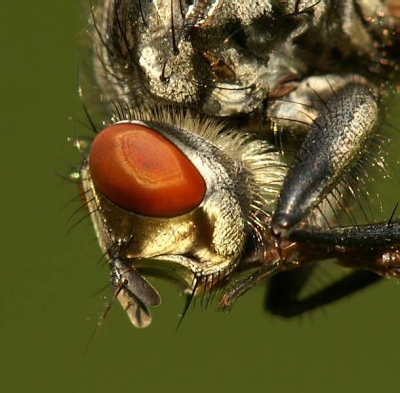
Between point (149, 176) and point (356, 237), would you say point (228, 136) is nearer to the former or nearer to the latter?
point (149, 176)

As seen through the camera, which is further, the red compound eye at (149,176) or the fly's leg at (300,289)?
the fly's leg at (300,289)

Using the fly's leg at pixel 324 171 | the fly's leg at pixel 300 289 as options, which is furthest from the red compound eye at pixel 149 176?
the fly's leg at pixel 300 289

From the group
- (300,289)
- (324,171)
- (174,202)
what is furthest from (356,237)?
(300,289)

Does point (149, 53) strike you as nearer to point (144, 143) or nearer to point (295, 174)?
point (144, 143)

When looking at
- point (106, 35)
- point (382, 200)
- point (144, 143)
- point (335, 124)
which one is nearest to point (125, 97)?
point (106, 35)

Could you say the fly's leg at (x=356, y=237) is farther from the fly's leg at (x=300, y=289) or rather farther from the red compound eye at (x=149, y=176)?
the fly's leg at (x=300, y=289)

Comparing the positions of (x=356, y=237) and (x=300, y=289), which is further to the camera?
(x=300, y=289)

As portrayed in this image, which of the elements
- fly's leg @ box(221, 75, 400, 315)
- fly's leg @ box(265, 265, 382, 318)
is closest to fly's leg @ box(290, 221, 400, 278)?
fly's leg @ box(221, 75, 400, 315)
